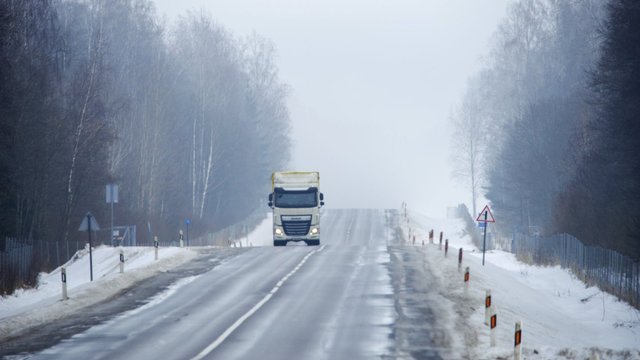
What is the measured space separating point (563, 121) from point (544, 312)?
3312 cm

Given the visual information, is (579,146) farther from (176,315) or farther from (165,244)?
(176,315)

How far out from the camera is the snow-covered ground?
16.6 metres

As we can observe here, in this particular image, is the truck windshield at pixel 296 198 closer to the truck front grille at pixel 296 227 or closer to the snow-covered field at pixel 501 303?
the truck front grille at pixel 296 227

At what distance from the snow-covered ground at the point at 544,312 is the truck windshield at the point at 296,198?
279 inches

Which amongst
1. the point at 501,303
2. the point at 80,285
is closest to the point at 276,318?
the point at 501,303

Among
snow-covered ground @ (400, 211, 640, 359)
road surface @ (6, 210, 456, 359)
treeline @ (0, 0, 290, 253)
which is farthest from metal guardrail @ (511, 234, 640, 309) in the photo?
treeline @ (0, 0, 290, 253)

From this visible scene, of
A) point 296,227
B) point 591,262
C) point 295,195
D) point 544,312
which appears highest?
point 295,195

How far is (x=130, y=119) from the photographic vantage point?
56.1 metres

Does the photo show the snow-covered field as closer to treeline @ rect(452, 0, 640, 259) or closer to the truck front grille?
treeline @ rect(452, 0, 640, 259)

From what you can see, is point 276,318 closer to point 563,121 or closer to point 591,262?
point 591,262

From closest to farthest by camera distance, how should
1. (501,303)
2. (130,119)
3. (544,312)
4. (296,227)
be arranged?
(501,303)
(544,312)
(296,227)
(130,119)

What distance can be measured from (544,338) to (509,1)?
62.9 meters

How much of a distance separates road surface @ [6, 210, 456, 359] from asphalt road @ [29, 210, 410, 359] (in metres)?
0.02

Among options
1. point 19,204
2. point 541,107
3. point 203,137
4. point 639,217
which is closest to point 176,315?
point 639,217
